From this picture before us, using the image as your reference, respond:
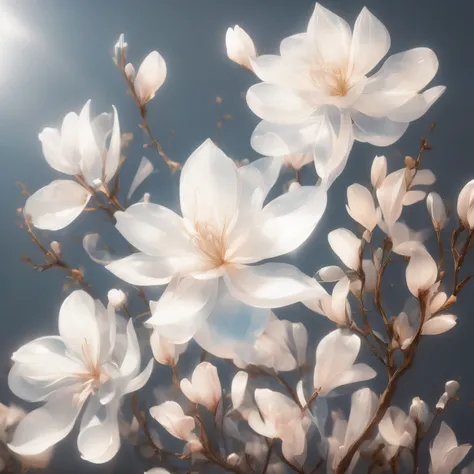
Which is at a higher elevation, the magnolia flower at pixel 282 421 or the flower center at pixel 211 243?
the flower center at pixel 211 243

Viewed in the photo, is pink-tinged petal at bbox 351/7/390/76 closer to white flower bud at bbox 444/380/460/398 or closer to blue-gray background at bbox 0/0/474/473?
blue-gray background at bbox 0/0/474/473

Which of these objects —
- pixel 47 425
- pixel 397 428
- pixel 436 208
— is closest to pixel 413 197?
pixel 436 208

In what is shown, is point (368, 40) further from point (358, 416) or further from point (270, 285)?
point (358, 416)

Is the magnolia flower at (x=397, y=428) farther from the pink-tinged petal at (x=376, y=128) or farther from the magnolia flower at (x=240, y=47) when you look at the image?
the magnolia flower at (x=240, y=47)

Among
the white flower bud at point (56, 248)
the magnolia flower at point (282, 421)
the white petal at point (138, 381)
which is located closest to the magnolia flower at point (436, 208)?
the magnolia flower at point (282, 421)

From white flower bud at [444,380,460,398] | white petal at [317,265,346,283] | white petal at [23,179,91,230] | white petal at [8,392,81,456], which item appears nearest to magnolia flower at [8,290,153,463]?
white petal at [8,392,81,456]

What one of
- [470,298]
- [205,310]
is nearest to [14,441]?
[205,310]

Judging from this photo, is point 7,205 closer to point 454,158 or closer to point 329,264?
point 329,264
